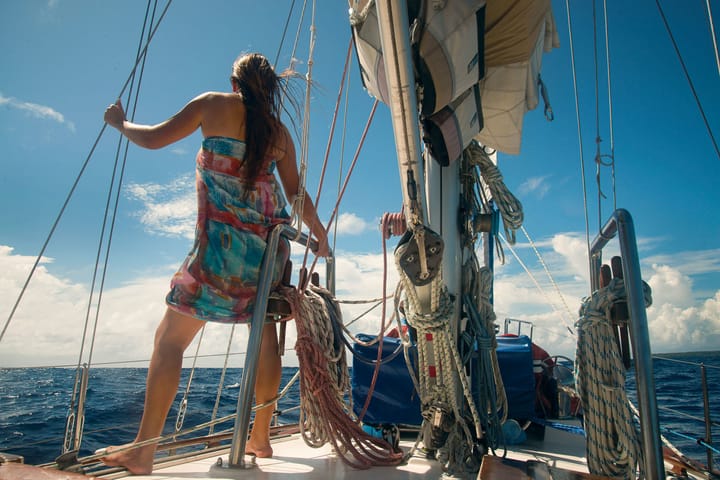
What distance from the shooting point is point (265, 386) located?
5.41 ft

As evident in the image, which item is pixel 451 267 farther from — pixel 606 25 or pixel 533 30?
pixel 606 25

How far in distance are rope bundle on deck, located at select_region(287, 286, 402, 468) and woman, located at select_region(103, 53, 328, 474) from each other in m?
0.15

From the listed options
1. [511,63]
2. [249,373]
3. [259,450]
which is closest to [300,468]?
[259,450]

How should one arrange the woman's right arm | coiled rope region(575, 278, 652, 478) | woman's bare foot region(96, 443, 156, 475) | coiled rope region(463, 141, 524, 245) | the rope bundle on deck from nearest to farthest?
coiled rope region(575, 278, 652, 478)
woman's bare foot region(96, 443, 156, 475)
the rope bundle on deck
the woman's right arm
coiled rope region(463, 141, 524, 245)

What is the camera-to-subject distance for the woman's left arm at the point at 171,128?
5.14ft

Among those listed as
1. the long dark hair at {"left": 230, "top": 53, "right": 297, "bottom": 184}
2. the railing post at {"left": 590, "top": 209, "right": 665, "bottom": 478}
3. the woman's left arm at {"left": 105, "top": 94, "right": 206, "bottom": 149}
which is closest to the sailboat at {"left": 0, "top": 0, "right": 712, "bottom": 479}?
the railing post at {"left": 590, "top": 209, "right": 665, "bottom": 478}

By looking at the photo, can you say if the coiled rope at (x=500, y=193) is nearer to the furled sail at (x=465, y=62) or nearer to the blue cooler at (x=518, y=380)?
the furled sail at (x=465, y=62)

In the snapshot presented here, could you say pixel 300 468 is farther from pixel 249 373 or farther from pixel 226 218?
pixel 226 218

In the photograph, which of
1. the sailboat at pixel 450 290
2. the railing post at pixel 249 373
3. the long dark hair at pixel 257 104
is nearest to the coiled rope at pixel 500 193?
the sailboat at pixel 450 290

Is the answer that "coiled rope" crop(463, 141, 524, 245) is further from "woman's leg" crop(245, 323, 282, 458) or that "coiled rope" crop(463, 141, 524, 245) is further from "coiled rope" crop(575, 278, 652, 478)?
"woman's leg" crop(245, 323, 282, 458)

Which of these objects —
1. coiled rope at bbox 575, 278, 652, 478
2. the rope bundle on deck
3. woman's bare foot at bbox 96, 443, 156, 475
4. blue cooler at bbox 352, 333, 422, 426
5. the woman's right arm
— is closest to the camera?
coiled rope at bbox 575, 278, 652, 478

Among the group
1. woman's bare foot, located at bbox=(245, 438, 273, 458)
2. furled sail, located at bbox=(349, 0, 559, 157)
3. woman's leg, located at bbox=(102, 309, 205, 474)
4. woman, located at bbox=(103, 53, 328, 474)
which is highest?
furled sail, located at bbox=(349, 0, 559, 157)

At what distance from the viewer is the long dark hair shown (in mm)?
1602

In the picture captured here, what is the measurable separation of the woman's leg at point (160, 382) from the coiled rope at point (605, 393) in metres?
1.31
